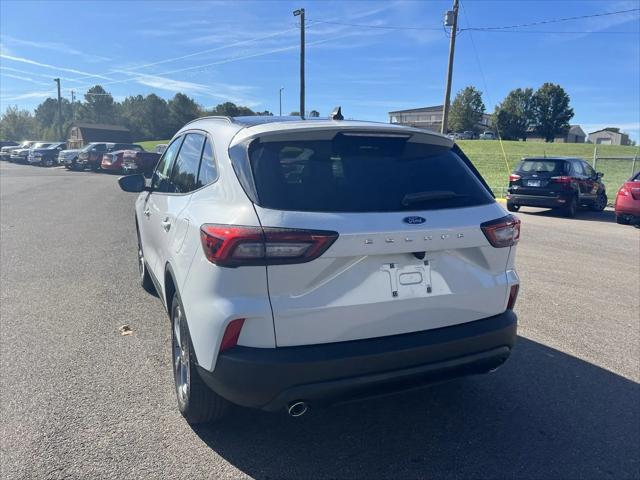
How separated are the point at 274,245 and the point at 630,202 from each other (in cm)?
1206

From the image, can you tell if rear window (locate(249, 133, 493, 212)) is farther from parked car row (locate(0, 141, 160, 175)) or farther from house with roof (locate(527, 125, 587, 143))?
house with roof (locate(527, 125, 587, 143))

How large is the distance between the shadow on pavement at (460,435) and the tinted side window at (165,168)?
79.7 inches

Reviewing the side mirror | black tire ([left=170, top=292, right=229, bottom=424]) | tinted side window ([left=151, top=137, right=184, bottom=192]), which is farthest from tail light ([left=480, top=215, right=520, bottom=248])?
the side mirror

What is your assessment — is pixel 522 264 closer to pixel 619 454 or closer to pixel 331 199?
pixel 619 454

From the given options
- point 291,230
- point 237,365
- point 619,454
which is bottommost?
point 619,454

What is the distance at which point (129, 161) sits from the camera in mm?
27969

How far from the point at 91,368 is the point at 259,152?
2375mm

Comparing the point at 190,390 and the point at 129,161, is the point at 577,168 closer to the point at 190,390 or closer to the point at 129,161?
the point at 190,390

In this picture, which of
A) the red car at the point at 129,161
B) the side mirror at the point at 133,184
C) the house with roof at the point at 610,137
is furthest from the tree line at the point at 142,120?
the side mirror at the point at 133,184

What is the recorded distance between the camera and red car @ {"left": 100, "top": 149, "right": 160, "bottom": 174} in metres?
27.1

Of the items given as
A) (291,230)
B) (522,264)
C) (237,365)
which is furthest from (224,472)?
(522,264)

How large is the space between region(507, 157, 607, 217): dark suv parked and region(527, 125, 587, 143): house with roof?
305ft

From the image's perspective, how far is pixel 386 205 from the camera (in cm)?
255

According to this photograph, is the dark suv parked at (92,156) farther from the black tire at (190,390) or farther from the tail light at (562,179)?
the black tire at (190,390)
